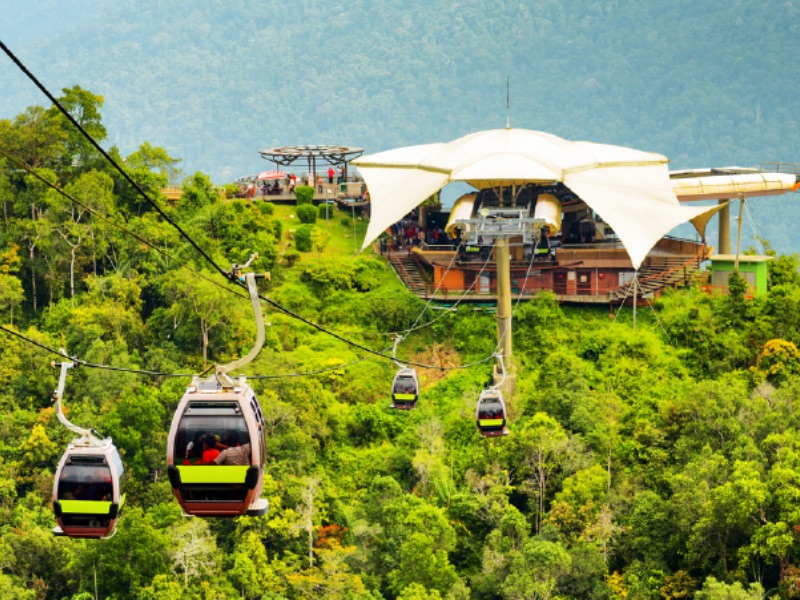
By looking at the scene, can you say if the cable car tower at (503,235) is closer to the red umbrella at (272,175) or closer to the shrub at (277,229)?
the shrub at (277,229)

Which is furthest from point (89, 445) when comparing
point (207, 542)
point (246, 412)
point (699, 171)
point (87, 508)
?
point (699, 171)

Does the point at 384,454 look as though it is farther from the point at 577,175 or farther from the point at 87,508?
the point at 87,508

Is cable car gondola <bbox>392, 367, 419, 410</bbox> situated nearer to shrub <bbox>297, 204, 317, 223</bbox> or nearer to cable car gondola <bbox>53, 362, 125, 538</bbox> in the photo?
cable car gondola <bbox>53, 362, 125, 538</bbox>

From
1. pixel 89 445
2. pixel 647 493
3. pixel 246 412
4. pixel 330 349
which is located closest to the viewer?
pixel 246 412

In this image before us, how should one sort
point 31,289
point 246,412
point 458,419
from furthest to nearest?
point 31,289 → point 458,419 → point 246,412

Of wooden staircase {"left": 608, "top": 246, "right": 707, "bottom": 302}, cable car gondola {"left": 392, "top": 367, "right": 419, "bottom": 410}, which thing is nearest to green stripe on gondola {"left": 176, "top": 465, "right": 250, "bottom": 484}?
cable car gondola {"left": 392, "top": 367, "right": 419, "bottom": 410}

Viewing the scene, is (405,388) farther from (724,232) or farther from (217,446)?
(724,232)
